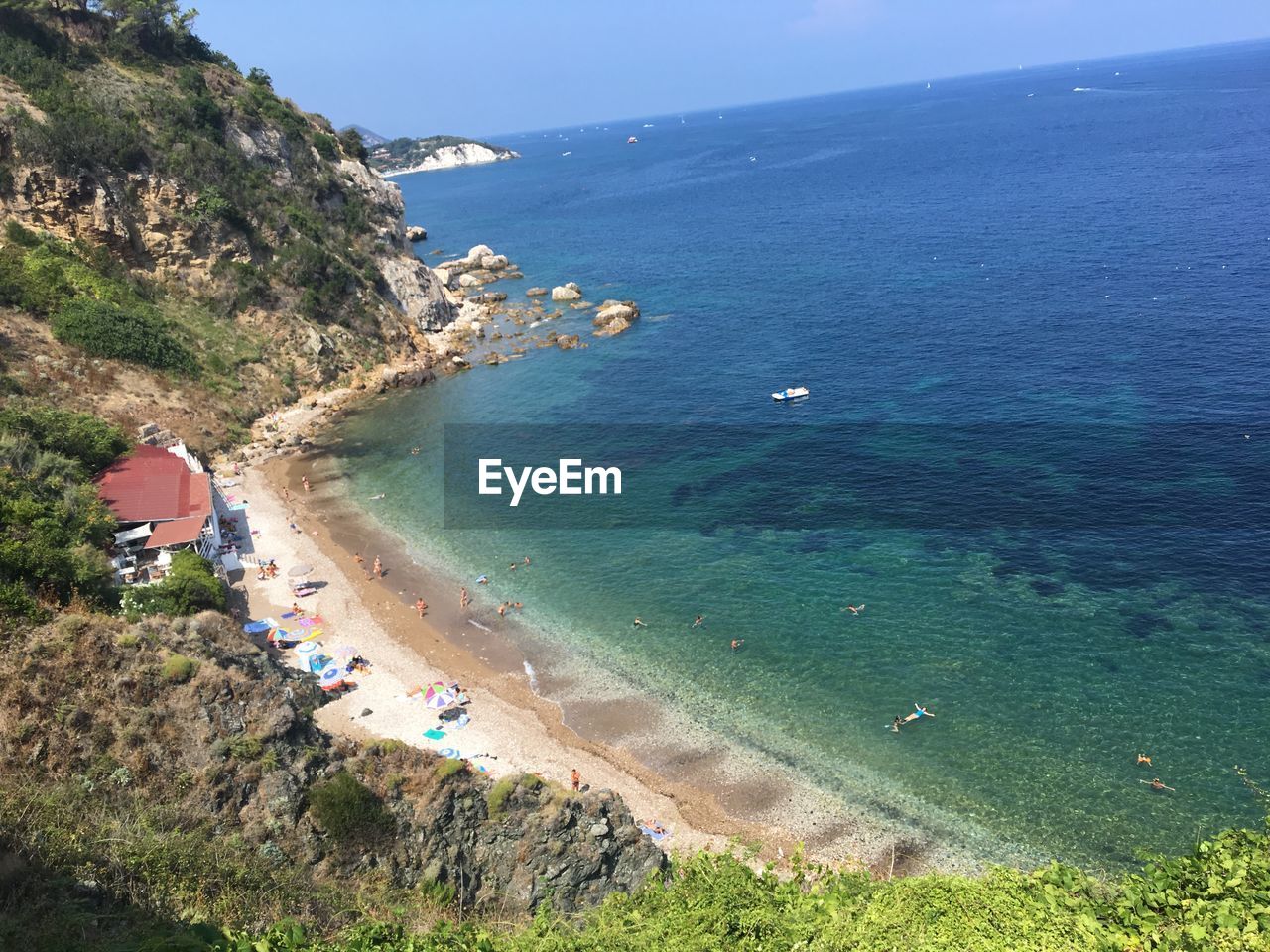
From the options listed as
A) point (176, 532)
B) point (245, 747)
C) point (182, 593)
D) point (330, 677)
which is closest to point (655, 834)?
point (245, 747)

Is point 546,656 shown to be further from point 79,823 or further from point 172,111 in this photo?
point 172,111

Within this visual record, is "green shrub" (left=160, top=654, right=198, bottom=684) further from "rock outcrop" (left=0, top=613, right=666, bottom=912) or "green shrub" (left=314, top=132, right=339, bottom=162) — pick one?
"green shrub" (left=314, top=132, right=339, bottom=162)

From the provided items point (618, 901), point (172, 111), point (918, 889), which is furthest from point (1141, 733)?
point (172, 111)

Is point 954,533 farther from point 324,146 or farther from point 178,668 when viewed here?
point 324,146

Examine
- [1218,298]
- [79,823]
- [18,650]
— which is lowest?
[79,823]

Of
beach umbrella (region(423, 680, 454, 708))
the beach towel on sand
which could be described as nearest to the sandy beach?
the beach towel on sand

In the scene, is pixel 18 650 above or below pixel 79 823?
above
